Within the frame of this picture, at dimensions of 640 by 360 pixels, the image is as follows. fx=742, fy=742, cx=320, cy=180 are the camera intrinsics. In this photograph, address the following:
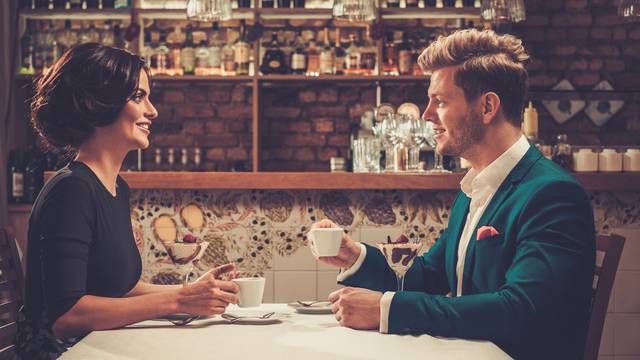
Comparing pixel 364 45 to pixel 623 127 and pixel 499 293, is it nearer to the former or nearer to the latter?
pixel 623 127

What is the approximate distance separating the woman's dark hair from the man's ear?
2.74 ft

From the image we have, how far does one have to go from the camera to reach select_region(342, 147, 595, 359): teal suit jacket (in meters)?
1.39

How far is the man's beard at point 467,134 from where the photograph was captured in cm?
172

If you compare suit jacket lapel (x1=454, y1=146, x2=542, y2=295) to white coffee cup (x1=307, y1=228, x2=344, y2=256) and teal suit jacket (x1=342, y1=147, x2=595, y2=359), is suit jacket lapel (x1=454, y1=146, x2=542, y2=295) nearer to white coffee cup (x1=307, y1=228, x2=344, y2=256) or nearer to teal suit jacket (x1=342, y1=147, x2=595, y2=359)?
teal suit jacket (x1=342, y1=147, x2=595, y2=359)

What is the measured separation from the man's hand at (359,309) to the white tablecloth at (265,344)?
2 cm

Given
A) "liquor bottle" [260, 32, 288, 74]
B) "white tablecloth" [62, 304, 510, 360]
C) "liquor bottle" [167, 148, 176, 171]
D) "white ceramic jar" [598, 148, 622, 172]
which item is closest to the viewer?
"white tablecloth" [62, 304, 510, 360]

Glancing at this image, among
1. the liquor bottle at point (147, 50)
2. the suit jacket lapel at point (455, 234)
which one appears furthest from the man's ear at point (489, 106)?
the liquor bottle at point (147, 50)

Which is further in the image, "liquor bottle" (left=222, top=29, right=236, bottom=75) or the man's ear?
"liquor bottle" (left=222, top=29, right=236, bottom=75)

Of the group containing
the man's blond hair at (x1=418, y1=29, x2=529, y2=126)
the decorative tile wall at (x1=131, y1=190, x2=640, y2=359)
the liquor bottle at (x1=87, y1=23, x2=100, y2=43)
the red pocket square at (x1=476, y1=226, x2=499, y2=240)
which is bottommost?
the decorative tile wall at (x1=131, y1=190, x2=640, y2=359)

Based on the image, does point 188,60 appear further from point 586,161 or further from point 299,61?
point 586,161

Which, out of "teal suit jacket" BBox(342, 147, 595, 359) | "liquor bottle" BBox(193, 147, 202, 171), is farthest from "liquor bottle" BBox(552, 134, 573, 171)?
"liquor bottle" BBox(193, 147, 202, 171)

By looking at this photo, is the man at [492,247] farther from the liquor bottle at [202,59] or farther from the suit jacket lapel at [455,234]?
the liquor bottle at [202,59]

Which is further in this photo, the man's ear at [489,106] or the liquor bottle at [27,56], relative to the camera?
the liquor bottle at [27,56]

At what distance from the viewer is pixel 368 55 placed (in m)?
5.24
